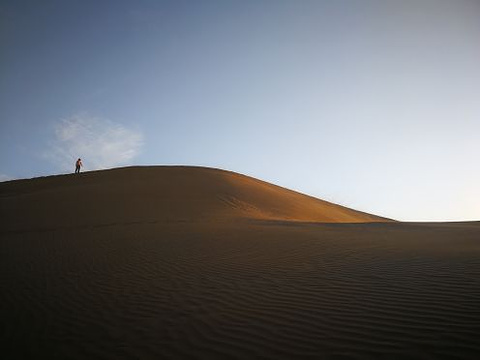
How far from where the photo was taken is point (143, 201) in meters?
18.1

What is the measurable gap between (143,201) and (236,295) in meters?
14.0

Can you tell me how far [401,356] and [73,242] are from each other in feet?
32.4

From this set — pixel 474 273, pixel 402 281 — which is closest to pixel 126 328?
pixel 402 281

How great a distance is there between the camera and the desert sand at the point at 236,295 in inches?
136

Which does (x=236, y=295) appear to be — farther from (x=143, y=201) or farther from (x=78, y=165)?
(x=78, y=165)

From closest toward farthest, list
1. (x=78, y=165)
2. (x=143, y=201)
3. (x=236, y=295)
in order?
(x=236, y=295)
(x=143, y=201)
(x=78, y=165)

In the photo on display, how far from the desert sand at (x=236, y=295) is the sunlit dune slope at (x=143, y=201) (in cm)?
303

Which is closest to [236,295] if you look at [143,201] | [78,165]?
[143,201]

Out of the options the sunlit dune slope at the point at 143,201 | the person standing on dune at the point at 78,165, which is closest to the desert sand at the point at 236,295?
the sunlit dune slope at the point at 143,201

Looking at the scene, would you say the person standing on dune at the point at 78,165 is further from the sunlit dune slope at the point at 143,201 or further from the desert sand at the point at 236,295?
the desert sand at the point at 236,295

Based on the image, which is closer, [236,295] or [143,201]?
[236,295]

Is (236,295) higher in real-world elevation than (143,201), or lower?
lower

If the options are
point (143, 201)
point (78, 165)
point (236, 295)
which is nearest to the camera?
point (236, 295)

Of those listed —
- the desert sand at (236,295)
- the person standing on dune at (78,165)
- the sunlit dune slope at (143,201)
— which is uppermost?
the person standing on dune at (78,165)
